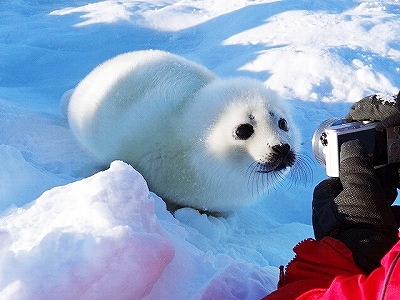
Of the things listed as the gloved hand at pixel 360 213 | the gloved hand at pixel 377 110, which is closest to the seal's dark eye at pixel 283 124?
the gloved hand at pixel 377 110

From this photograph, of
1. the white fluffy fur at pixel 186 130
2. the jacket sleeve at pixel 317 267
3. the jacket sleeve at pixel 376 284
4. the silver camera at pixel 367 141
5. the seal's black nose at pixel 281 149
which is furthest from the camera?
the white fluffy fur at pixel 186 130

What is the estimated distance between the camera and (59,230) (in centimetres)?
112

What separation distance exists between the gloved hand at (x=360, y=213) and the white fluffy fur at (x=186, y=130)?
1043 millimetres

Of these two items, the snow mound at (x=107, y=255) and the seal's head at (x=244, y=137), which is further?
the seal's head at (x=244, y=137)

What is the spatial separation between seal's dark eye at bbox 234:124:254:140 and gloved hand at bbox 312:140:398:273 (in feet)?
3.54

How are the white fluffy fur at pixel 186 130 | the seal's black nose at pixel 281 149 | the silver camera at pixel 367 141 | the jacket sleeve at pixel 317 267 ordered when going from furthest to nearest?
the white fluffy fur at pixel 186 130
the seal's black nose at pixel 281 149
the silver camera at pixel 367 141
the jacket sleeve at pixel 317 267

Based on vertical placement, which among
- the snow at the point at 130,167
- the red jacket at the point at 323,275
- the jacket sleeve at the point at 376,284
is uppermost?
the jacket sleeve at the point at 376,284

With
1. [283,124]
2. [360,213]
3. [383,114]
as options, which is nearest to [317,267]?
[360,213]

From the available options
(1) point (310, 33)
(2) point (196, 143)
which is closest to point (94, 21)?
(1) point (310, 33)

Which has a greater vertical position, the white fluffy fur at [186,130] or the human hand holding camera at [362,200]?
the human hand holding camera at [362,200]

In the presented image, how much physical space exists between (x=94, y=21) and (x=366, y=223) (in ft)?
14.9

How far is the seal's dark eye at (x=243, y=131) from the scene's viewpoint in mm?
2176

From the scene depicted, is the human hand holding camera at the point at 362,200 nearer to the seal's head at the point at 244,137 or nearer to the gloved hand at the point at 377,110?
the gloved hand at the point at 377,110

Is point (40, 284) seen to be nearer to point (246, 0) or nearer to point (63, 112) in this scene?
point (63, 112)
